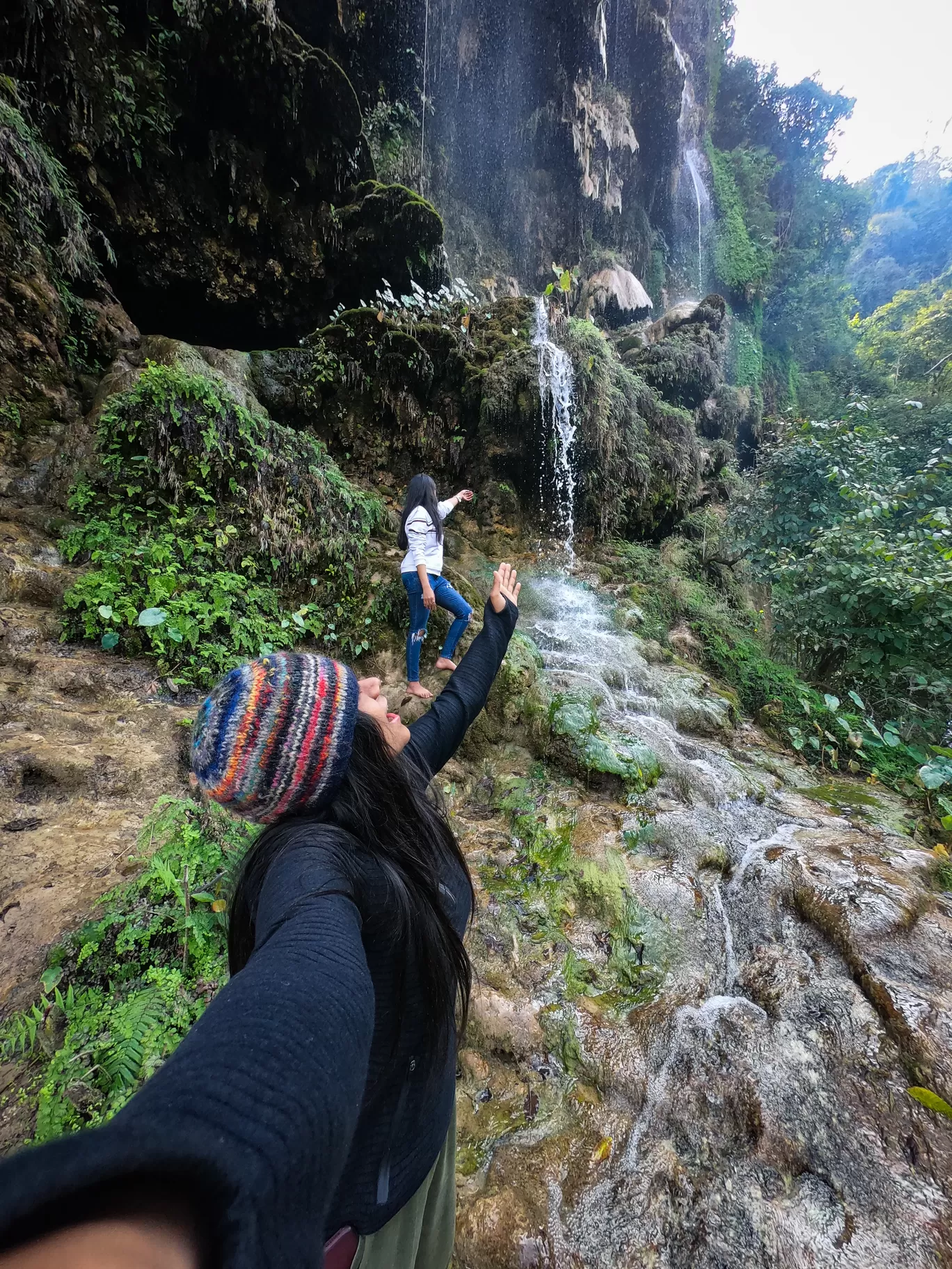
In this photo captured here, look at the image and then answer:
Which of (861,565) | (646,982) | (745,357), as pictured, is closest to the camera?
(646,982)

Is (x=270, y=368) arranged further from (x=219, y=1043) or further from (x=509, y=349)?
(x=219, y=1043)

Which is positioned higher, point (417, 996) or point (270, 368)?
point (270, 368)

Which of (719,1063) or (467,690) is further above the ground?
(467,690)

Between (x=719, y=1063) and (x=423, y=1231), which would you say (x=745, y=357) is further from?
(x=423, y=1231)

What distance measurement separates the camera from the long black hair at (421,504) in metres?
4.30

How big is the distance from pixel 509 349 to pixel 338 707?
10.1m

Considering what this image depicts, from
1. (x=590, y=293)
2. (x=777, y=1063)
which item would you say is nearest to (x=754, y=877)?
(x=777, y=1063)

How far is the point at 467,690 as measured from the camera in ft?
6.71

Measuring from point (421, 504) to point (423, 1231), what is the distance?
13.3ft

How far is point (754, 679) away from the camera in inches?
268

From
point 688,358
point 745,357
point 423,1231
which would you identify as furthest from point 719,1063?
point 745,357

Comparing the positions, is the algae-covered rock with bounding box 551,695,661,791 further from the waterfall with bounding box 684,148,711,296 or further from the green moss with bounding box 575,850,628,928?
the waterfall with bounding box 684,148,711,296

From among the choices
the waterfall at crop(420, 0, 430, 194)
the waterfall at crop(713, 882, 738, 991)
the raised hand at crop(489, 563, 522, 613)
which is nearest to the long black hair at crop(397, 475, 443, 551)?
the raised hand at crop(489, 563, 522, 613)

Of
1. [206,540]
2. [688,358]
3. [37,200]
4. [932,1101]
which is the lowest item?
[932,1101]
